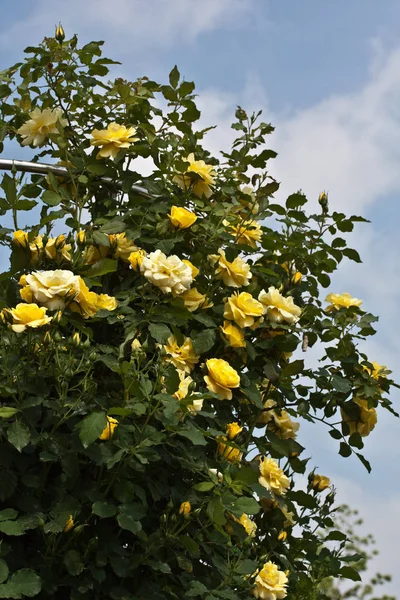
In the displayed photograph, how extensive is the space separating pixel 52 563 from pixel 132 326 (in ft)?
2.22

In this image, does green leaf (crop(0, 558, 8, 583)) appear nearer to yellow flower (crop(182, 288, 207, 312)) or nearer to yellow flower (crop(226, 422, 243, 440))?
yellow flower (crop(226, 422, 243, 440))

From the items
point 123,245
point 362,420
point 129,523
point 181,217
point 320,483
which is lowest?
point 129,523

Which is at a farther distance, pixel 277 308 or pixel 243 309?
pixel 277 308

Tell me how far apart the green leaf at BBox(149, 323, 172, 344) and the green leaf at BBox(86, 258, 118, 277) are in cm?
21

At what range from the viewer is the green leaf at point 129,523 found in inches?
82.0

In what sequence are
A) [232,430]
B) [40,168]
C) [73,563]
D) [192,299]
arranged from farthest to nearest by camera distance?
[40,168] → [192,299] → [232,430] → [73,563]

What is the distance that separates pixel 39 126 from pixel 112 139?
325 mm

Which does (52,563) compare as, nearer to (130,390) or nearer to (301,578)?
(130,390)

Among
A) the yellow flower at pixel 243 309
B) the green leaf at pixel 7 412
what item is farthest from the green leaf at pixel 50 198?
the green leaf at pixel 7 412

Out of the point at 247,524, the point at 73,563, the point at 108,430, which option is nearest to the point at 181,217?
the point at 108,430

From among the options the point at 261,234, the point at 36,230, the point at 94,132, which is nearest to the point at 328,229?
the point at 261,234

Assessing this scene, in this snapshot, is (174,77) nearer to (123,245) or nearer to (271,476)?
(123,245)

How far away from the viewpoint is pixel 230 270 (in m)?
2.73

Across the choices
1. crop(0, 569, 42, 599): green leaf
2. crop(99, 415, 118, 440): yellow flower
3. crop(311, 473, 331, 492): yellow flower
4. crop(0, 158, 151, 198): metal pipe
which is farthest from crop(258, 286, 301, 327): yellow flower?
crop(0, 569, 42, 599): green leaf
